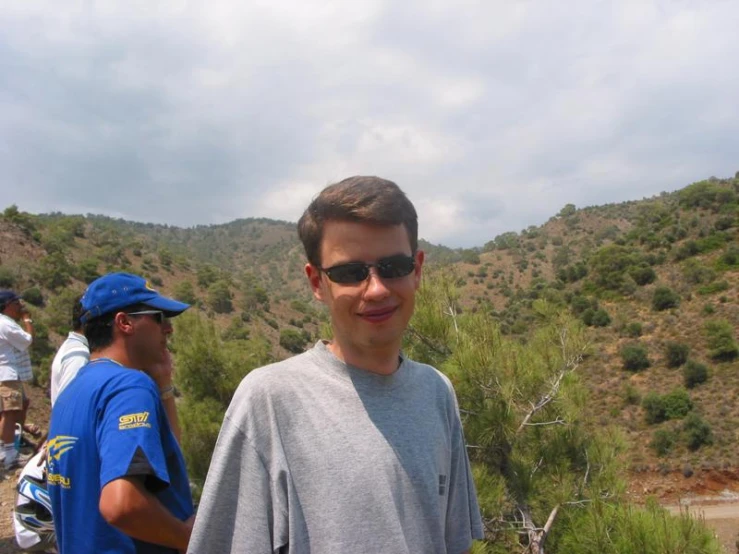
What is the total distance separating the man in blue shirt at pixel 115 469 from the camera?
1459mm

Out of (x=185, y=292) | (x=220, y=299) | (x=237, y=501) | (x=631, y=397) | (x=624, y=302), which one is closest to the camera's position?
(x=237, y=501)

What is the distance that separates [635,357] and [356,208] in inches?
1030

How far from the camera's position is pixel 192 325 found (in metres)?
6.37

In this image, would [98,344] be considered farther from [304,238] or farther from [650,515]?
[650,515]

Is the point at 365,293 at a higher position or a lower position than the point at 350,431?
higher

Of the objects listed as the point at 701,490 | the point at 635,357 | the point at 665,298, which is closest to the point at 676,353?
the point at 635,357

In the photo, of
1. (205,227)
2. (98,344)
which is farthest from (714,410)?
(205,227)

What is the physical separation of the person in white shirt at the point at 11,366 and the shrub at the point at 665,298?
29.2m

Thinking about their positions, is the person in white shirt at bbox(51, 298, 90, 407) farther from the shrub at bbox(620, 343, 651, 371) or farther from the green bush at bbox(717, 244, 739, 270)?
the green bush at bbox(717, 244, 739, 270)

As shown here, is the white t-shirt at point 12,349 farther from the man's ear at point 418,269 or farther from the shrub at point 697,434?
the shrub at point 697,434

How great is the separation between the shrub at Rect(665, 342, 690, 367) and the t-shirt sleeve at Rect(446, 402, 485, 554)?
25572mm

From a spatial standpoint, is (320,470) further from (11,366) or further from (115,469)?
(11,366)

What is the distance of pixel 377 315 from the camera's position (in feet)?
3.92

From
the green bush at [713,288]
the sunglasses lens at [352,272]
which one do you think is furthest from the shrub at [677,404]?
the sunglasses lens at [352,272]
